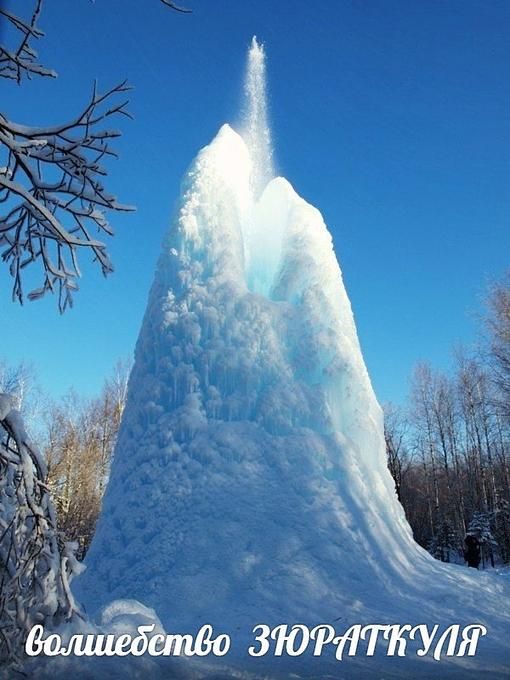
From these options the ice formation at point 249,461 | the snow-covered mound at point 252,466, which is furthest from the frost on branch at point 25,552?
the ice formation at point 249,461

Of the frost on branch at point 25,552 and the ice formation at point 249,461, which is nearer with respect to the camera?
the frost on branch at point 25,552

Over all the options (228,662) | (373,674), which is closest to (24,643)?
(228,662)

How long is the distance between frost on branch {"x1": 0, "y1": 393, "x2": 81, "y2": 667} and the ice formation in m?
3.95

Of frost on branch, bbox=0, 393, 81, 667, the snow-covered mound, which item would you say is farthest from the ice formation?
frost on branch, bbox=0, 393, 81, 667

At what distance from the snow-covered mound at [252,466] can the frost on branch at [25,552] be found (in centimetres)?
327

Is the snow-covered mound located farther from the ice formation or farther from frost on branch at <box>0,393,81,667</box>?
frost on branch at <box>0,393,81,667</box>

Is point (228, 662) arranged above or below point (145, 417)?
below

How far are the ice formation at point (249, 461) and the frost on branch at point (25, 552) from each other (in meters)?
3.95

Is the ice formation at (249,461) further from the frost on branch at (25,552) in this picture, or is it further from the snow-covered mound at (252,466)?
the frost on branch at (25,552)

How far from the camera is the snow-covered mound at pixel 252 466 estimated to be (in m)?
7.36

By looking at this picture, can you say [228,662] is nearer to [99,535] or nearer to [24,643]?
[24,643]

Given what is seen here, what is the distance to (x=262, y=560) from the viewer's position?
7.77 metres

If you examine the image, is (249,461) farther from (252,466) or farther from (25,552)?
(25,552)

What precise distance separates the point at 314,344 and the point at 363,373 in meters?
1.33
